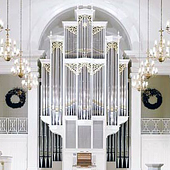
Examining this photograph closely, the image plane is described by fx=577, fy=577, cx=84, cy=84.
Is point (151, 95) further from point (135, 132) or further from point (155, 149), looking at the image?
point (155, 149)

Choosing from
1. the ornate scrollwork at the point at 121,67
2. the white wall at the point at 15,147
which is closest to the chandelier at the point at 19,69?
the white wall at the point at 15,147

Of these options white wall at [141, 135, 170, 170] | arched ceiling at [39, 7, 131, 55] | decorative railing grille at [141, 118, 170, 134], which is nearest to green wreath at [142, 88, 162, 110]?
decorative railing grille at [141, 118, 170, 134]

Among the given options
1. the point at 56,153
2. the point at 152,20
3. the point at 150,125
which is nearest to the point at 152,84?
the point at 150,125

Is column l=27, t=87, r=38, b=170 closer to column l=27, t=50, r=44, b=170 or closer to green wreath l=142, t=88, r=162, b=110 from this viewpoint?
column l=27, t=50, r=44, b=170

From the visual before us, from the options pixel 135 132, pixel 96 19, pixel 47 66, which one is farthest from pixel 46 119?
pixel 96 19

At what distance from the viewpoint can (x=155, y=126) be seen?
2002cm

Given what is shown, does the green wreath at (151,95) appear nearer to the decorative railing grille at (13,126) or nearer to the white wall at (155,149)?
the white wall at (155,149)

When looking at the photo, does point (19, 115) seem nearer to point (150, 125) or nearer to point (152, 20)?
point (150, 125)

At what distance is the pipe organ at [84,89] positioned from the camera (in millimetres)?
19422

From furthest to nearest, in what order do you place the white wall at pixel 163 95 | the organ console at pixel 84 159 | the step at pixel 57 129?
the white wall at pixel 163 95, the step at pixel 57 129, the organ console at pixel 84 159

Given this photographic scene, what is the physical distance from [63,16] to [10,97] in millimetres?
3630

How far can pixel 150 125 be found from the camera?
2158 centimetres

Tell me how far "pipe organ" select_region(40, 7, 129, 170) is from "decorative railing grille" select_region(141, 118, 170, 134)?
114 cm

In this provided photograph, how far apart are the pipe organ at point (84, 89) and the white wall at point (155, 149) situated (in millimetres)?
1089
